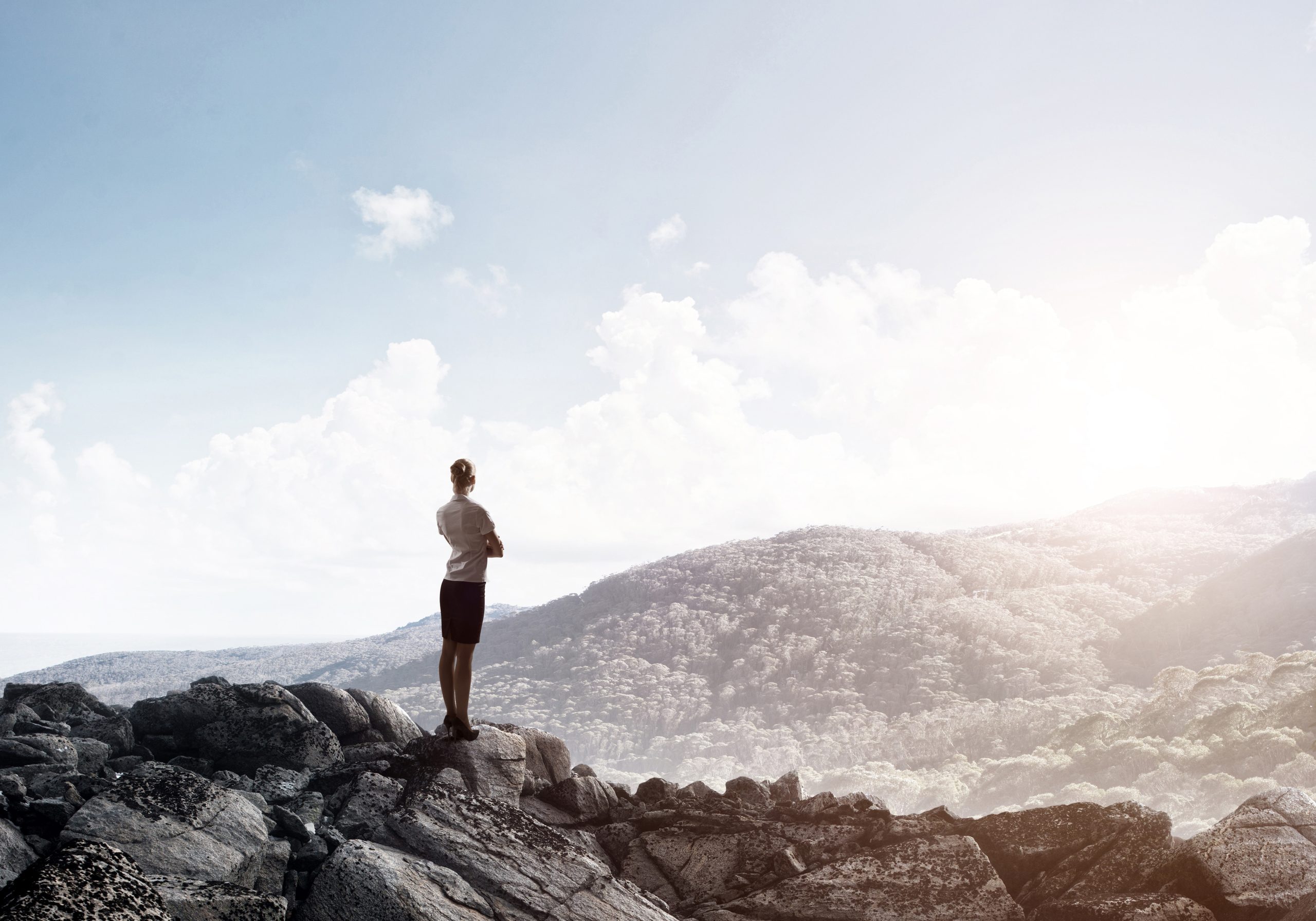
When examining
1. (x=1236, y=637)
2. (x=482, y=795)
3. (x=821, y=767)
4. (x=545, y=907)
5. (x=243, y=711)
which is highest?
(x=243, y=711)

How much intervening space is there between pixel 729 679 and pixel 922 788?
59348mm

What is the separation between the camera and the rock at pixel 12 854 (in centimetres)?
751

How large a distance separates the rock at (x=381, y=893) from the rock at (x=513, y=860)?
0.27 metres

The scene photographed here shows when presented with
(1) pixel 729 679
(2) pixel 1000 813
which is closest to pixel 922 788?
(1) pixel 729 679

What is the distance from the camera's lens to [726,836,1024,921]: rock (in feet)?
35.3

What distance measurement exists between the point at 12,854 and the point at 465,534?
5.24 m

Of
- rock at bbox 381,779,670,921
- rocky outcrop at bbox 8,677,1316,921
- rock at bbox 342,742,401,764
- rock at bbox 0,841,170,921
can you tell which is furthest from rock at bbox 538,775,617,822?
rock at bbox 0,841,170,921

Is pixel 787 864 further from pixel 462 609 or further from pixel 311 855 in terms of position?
pixel 311 855

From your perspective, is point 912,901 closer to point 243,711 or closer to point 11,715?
point 243,711

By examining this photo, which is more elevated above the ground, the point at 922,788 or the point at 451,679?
the point at 451,679

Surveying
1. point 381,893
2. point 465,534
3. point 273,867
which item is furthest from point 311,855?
point 465,534

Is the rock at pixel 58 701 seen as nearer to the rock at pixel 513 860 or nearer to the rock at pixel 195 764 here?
the rock at pixel 195 764

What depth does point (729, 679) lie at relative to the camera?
156625mm

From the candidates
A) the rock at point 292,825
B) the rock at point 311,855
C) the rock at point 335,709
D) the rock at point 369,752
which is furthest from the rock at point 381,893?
the rock at point 335,709
